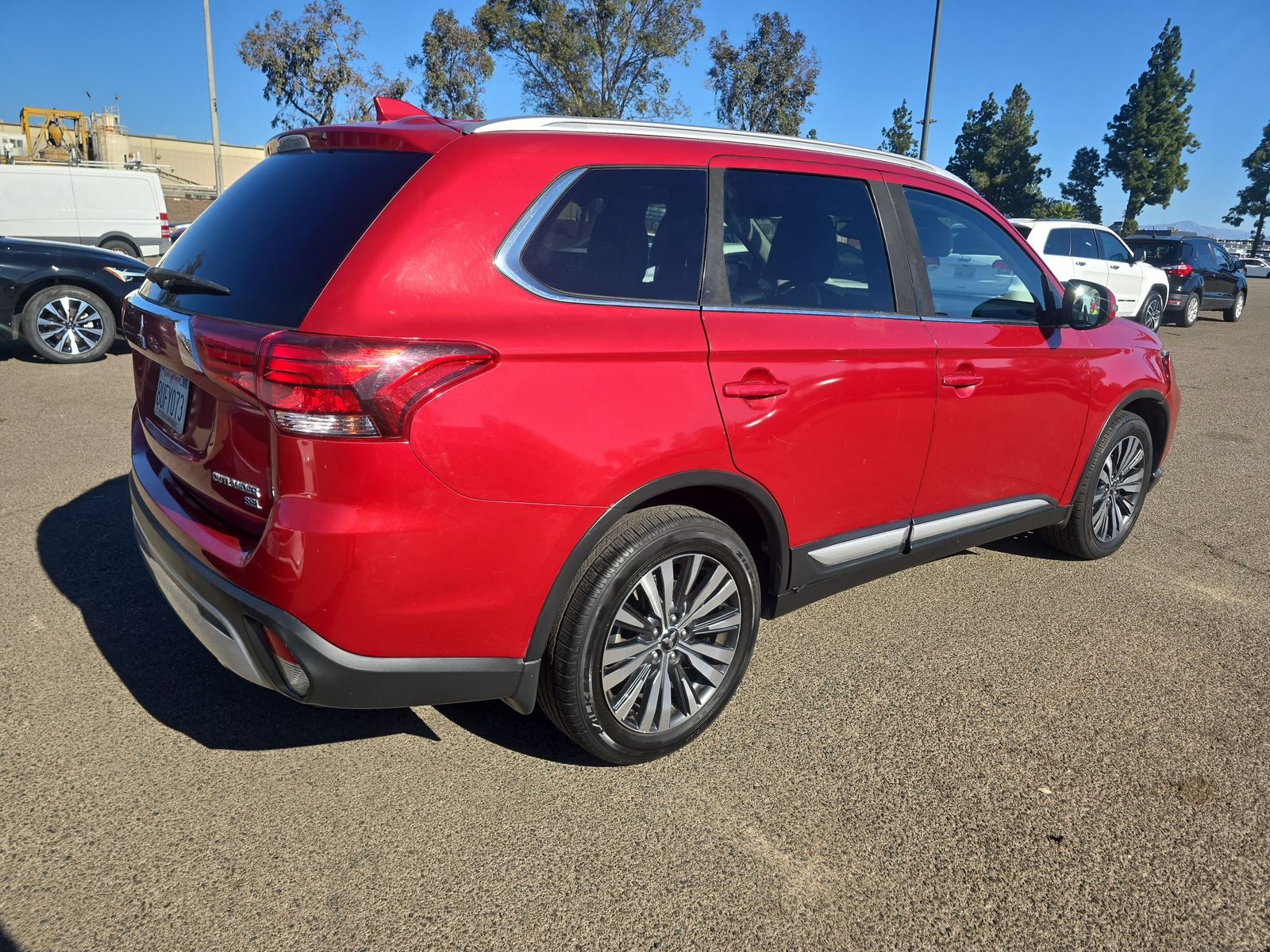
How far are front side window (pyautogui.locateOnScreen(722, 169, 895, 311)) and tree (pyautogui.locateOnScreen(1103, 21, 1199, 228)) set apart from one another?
7500cm

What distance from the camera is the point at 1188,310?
1802 cm

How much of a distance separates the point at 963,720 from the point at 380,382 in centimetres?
233

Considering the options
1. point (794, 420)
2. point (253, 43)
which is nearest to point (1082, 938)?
point (794, 420)

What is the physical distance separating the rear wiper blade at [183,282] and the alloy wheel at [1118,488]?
3.93 metres

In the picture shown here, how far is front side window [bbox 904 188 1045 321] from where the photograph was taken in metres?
3.56

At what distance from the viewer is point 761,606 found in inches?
127

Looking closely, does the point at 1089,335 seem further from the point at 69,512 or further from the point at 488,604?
the point at 69,512

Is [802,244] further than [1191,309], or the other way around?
[1191,309]

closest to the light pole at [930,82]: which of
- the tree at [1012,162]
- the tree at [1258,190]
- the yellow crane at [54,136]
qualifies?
the yellow crane at [54,136]

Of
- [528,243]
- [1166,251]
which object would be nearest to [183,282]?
[528,243]

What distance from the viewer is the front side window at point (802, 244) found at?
2.96m

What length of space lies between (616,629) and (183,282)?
1637mm

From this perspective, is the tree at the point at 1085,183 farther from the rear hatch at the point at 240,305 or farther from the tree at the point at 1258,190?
the rear hatch at the point at 240,305

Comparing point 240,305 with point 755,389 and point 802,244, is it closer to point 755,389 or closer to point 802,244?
point 755,389
